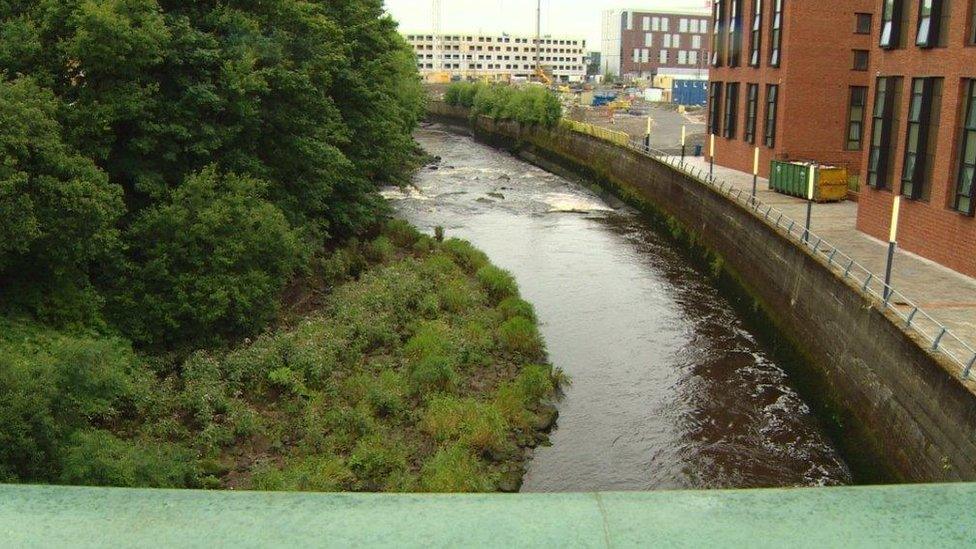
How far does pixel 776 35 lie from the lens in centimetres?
3981

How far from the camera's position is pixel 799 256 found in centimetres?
2406

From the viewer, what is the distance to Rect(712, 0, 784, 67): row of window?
39.8 metres

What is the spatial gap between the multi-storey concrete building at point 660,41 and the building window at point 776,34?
146920mm

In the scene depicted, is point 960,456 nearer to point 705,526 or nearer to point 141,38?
point 705,526

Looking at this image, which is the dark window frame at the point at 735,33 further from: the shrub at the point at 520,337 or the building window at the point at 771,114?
the shrub at the point at 520,337

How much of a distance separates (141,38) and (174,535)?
1919cm

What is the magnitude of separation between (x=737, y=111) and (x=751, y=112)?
6.12 feet

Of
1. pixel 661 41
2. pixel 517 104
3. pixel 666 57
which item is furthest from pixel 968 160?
pixel 666 57

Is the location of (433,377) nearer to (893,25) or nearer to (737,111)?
(893,25)

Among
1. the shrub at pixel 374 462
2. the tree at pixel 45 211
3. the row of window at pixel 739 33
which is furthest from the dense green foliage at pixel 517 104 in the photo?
the shrub at pixel 374 462

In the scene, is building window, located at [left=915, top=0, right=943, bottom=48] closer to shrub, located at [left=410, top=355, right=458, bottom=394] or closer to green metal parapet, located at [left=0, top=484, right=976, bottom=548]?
shrub, located at [left=410, top=355, right=458, bottom=394]

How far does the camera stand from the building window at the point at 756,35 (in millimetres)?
41722

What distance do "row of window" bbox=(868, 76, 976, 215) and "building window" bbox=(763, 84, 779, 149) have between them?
13.8 meters

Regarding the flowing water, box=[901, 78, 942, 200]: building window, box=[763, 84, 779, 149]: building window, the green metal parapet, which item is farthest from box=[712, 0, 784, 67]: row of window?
the green metal parapet
